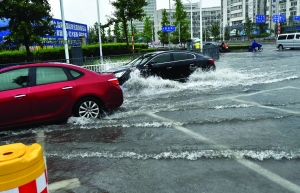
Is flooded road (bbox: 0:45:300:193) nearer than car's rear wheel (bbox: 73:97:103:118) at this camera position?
Yes

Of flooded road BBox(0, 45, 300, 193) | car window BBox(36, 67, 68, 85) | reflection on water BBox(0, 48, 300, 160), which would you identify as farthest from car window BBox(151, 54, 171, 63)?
car window BBox(36, 67, 68, 85)

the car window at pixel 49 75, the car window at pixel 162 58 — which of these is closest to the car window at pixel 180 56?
the car window at pixel 162 58

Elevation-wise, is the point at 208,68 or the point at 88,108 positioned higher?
the point at 208,68

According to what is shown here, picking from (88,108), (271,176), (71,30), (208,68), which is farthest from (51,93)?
(71,30)

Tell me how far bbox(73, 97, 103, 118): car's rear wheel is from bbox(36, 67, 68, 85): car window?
0.65m

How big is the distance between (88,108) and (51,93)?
93cm

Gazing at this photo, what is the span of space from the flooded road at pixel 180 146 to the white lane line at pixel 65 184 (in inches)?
0.5

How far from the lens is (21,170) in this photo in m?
1.69

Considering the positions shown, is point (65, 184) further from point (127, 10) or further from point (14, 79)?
point (127, 10)

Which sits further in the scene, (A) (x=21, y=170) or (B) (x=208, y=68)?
(B) (x=208, y=68)

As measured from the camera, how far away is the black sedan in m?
11.5

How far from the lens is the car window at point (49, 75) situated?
6648 mm

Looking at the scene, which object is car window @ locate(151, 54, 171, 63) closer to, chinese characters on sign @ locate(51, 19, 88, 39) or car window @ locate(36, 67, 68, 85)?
car window @ locate(36, 67, 68, 85)

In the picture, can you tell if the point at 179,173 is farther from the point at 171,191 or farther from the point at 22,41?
the point at 22,41
